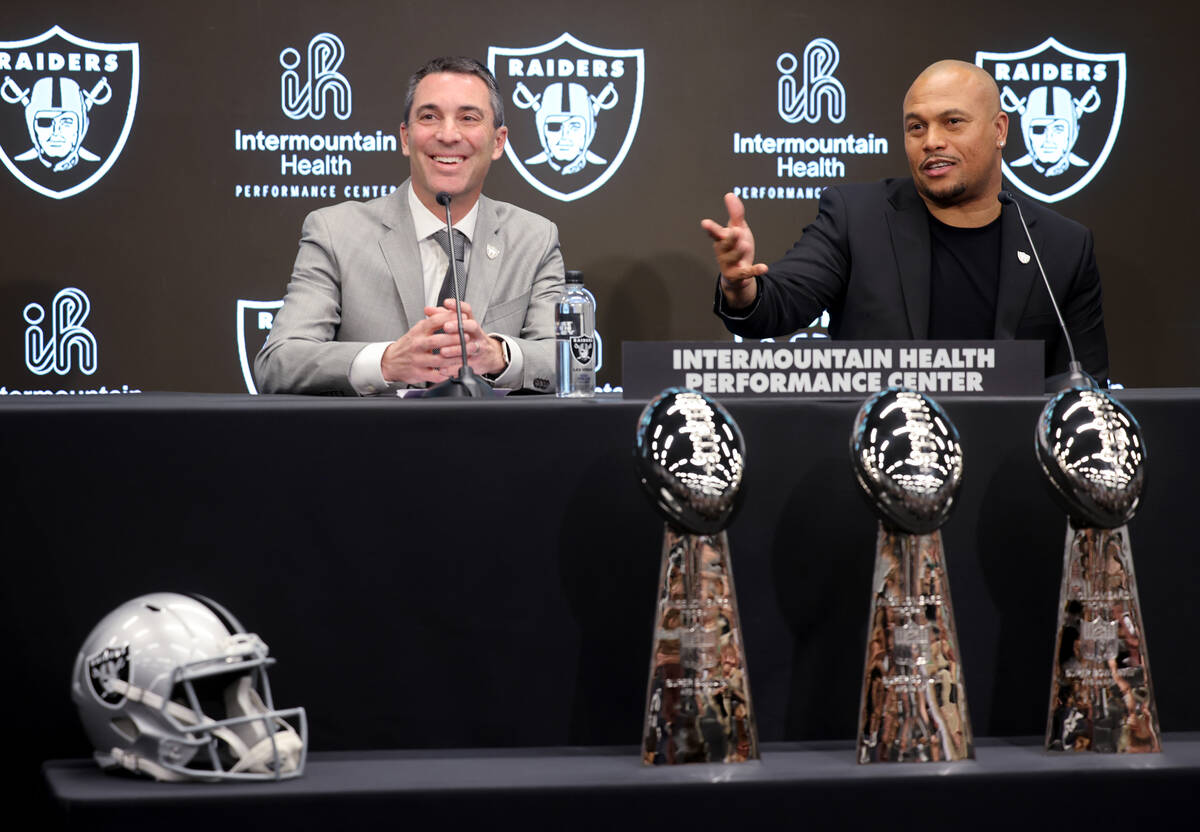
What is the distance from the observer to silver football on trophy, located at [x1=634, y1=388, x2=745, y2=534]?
1318 mm

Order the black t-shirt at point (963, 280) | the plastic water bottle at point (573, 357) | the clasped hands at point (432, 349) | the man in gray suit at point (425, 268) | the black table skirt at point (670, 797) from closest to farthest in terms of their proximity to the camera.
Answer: the black table skirt at point (670, 797) < the plastic water bottle at point (573, 357) < the clasped hands at point (432, 349) < the man in gray suit at point (425, 268) < the black t-shirt at point (963, 280)

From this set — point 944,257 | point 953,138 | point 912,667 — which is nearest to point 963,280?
point 944,257

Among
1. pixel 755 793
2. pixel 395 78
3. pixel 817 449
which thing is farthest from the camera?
pixel 395 78

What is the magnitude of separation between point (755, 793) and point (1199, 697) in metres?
0.63

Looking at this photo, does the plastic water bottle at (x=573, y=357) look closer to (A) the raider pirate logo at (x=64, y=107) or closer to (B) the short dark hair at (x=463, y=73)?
(B) the short dark hair at (x=463, y=73)

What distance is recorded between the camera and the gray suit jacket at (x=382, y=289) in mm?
2605

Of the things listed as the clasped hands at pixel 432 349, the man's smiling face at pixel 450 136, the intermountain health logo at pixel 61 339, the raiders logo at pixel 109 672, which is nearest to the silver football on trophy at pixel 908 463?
the raiders logo at pixel 109 672

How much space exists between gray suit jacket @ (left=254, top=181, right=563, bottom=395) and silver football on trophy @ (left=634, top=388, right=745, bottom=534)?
1279mm

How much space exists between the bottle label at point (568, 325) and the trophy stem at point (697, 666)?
0.59m

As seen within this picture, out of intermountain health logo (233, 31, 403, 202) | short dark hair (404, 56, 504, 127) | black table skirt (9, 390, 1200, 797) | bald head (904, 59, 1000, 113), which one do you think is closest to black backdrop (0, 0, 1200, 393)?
intermountain health logo (233, 31, 403, 202)

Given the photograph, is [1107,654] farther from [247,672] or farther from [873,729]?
[247,672]

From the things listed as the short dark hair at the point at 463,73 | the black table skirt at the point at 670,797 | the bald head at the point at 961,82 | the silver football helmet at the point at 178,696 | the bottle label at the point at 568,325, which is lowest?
the black table skirt at the point at 670,797

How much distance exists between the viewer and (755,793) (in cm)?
127

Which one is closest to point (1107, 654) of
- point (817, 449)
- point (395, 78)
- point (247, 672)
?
point (817, 449)
